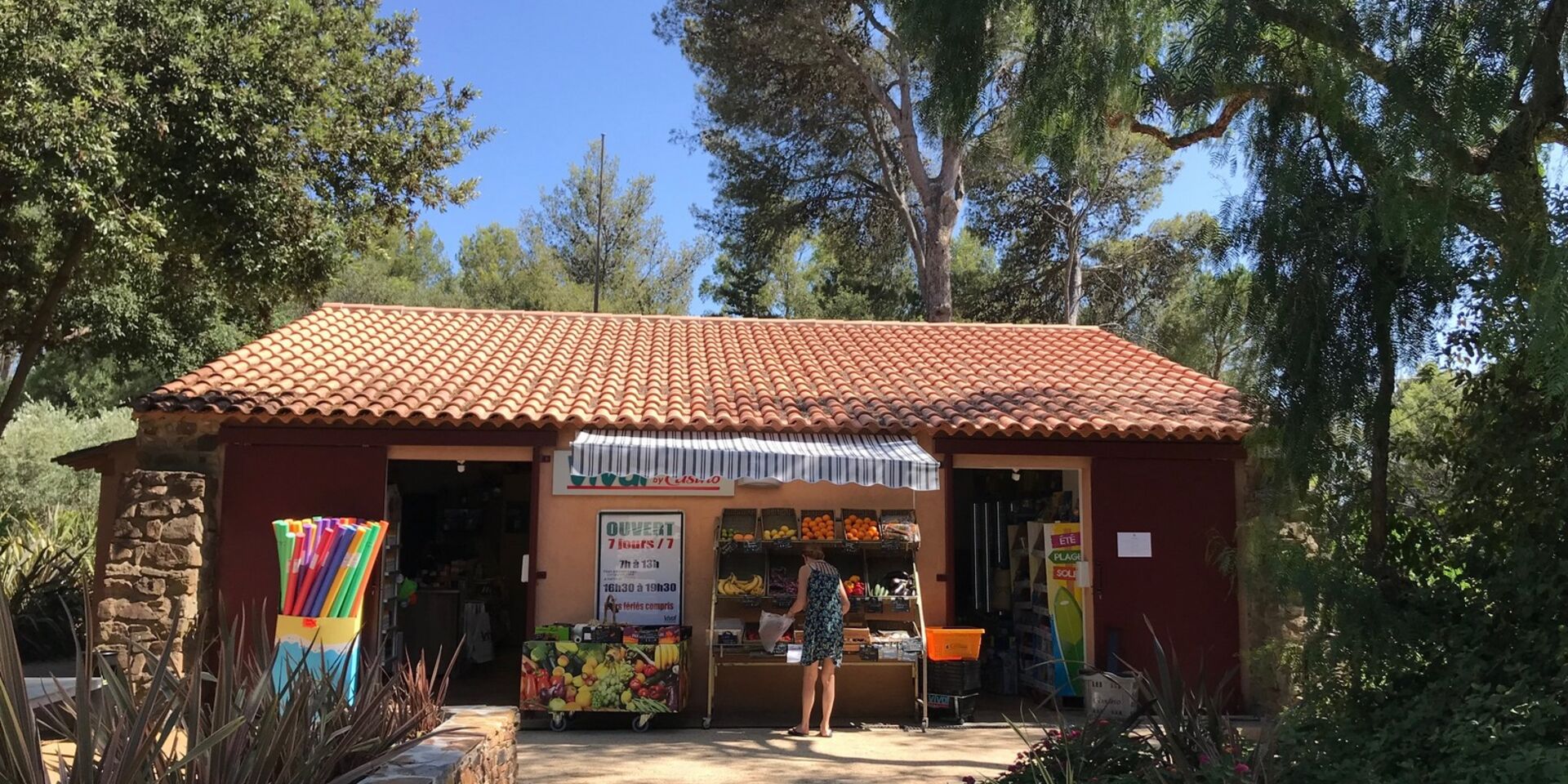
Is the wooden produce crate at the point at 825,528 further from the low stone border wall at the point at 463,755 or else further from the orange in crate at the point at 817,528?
the low stone border wall at the point at 463,755

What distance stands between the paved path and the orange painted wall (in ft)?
4.08

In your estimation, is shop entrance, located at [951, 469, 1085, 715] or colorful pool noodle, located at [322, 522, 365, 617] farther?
shop entrance, located at [951, 469, 1085, 715]

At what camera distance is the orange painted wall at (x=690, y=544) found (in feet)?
34.4

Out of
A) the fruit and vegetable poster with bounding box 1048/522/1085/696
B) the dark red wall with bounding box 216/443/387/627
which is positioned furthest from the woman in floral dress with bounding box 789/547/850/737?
the dark red wall with bounding box 216/443/387/627

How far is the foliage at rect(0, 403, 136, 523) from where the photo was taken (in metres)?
21.2

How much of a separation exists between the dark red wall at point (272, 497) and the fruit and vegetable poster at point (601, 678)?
7.20ft

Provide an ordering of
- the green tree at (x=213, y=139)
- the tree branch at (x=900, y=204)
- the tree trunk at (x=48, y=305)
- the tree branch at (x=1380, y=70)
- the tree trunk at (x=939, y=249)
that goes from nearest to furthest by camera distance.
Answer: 1. the tree branch at (x=1380, y=70)
2. the green tree at (x=213, y=139)
3. the tree trunk at (x=48, y=305)
4. the tree trunk at (x=939, y=249)
5. the tree branch at (x=900, y=204)

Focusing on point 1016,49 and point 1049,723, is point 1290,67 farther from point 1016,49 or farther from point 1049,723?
point 1049,723

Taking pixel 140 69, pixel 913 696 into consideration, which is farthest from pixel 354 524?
pixel 913 696

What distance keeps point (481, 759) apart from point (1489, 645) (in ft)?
15.7

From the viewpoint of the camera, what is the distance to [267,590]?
1000 centimetres

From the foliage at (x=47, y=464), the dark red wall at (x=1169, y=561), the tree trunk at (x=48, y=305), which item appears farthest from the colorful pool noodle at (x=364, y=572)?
the foliage at (x=47, y=464)

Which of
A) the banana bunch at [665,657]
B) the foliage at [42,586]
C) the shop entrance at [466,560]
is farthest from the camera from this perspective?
the foliage at [42,586]

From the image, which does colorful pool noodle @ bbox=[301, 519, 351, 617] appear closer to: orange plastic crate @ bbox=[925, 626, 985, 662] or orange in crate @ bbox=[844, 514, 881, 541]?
orange in crate @ bbox=[844, 514, 881, 541]
